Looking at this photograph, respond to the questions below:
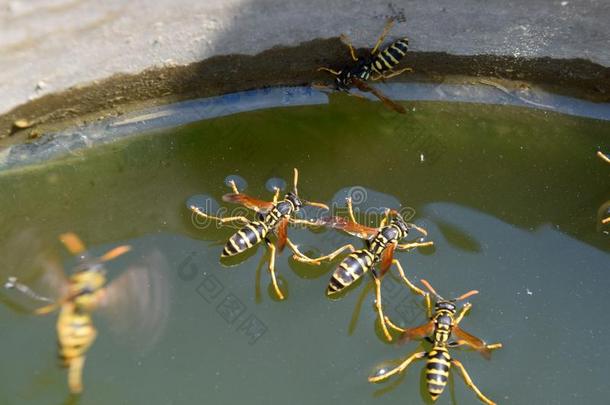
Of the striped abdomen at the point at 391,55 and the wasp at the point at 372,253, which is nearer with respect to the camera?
the wasp at the point at 372,253

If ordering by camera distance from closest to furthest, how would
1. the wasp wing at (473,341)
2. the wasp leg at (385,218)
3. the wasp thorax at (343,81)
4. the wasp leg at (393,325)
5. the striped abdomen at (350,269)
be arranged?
the wasp wing at (473,341) → the striped abdomen at (350,269) → the wasp leg at (393,325) → the wasp leg at (385,218) → the wasp thorax at (343,81)

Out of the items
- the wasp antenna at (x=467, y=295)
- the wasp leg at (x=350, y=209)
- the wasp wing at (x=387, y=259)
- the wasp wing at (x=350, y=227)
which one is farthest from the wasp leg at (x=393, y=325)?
the wasp leg at (x=350, y=209)

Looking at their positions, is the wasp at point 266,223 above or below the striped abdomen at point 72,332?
above

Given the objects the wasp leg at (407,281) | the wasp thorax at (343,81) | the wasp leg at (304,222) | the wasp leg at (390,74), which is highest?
the wasp leg at (390,74)

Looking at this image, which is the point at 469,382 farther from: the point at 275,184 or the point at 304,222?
the point at 275,184

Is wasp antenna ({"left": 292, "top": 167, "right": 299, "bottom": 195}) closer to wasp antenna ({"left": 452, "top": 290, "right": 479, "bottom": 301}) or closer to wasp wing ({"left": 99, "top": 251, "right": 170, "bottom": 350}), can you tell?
wasp wing ({"left": 99, "top": 251, "right": 170, "bottom": 350})

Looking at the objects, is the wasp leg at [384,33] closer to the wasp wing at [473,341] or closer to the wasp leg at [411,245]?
the wasp leg at [411,245]

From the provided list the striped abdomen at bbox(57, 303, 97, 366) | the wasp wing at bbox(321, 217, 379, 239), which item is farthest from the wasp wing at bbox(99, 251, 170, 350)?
the wasp wing at bbox(321, 217, 379, 239)

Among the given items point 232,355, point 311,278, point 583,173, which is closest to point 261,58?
point 311,278
